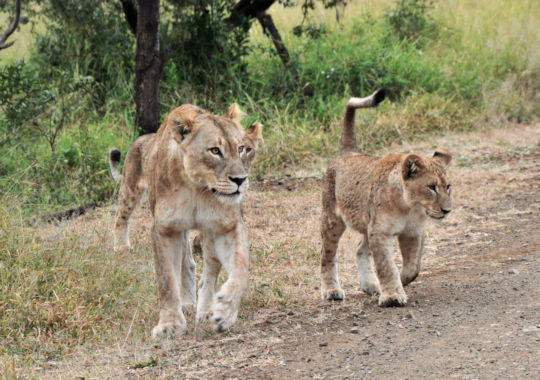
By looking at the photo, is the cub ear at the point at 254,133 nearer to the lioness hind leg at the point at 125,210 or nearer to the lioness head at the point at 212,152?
the lioness head at the point at 212,152

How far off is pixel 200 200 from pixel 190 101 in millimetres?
5747

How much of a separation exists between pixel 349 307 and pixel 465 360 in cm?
148

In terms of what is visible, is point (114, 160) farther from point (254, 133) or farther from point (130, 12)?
point (254, 133)

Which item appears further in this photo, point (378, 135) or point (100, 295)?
point (378, 135)

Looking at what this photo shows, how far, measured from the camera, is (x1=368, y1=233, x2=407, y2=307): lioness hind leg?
4762 millimetres

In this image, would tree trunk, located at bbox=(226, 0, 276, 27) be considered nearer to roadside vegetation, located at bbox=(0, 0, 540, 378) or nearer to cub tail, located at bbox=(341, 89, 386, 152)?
roadside vegetation, located at bbox=(0, 0, 540, 378)

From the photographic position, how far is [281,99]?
34.6 feet

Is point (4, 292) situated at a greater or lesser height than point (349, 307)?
greater

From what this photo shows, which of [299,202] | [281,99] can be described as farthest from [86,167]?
[281,99]

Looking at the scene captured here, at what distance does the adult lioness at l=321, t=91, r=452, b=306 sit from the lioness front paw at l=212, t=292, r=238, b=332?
1051mm

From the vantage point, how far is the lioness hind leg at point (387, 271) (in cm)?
476

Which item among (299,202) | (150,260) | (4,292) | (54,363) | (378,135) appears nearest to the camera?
(54,363)

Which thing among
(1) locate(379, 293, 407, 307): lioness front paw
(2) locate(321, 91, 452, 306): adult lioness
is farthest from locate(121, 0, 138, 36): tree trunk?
(1) locate(379, 293, 407, 307): lioness front paw

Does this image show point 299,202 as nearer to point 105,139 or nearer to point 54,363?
point 105,139
